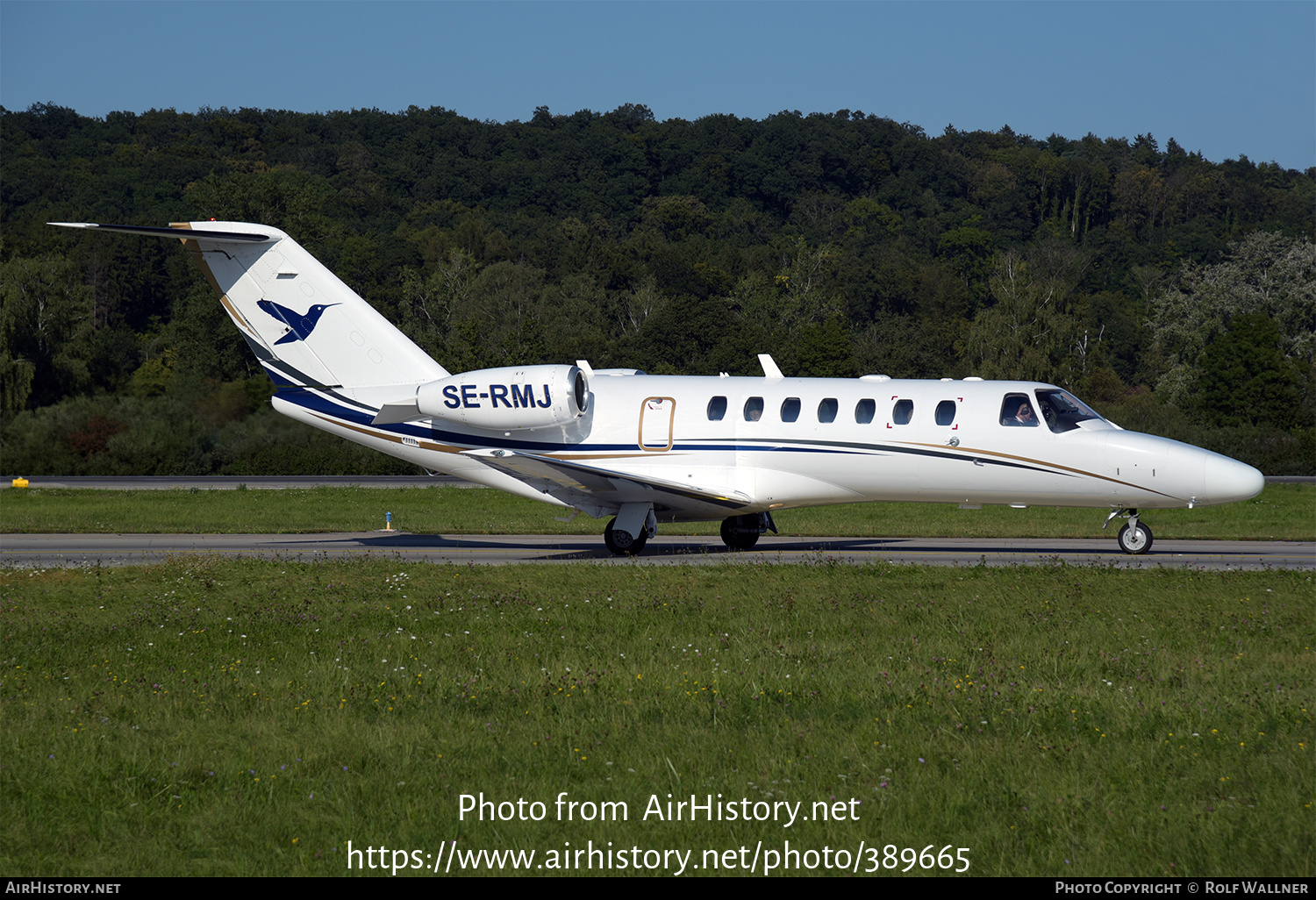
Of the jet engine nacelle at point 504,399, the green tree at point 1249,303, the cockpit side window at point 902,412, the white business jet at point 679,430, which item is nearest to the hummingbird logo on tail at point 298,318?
the white business jet at point 679,430

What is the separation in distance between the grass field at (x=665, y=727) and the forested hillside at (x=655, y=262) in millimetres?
32559

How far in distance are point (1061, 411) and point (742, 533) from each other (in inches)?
250

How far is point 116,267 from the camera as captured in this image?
83.8 metres

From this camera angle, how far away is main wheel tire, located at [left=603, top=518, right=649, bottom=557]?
70.4ft

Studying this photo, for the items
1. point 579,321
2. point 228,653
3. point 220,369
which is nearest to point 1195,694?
point 228,653

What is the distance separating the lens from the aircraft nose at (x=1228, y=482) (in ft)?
64.5

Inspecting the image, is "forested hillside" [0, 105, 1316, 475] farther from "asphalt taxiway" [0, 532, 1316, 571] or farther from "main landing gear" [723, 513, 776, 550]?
"main landing gear" [723, 513, 776, 550]

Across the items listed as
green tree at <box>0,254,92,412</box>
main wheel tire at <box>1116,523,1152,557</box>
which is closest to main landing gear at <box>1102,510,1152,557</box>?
main wheel tire at <box>1116,523,1152,557</box>

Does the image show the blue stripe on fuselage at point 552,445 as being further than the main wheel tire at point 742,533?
No

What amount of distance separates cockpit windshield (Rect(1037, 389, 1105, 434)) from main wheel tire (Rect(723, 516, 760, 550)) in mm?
5784

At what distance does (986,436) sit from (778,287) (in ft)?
222

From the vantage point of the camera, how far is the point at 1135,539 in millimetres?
20969

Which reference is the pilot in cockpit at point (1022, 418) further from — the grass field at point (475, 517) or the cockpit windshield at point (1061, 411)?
the grass field at point (475, 517)

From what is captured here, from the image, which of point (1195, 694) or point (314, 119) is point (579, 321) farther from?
point (314, 119)
